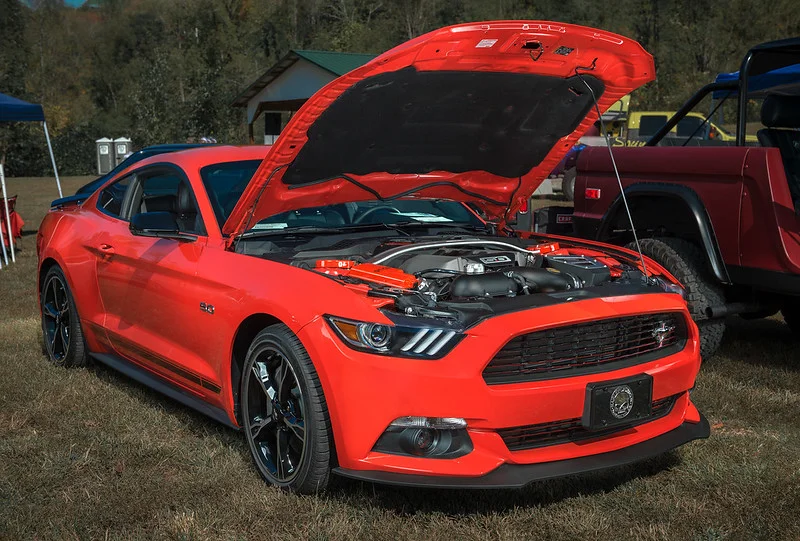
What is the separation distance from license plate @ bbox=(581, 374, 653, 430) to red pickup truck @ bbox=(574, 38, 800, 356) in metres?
2.23

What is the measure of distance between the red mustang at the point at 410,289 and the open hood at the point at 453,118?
0.04 ft

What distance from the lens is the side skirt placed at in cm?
418

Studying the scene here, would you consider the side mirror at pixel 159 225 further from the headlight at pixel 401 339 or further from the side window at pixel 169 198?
the headlight at pixel 401 339

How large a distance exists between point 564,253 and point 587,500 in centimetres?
149

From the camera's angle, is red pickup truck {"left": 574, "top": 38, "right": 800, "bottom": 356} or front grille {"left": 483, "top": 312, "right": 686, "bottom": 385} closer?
front grille {"left": 483, "top": 312, "right": 686, "bottom": 385}

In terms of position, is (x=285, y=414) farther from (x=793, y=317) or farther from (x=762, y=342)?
(x=793, y=317)

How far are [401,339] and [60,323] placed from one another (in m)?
3.51

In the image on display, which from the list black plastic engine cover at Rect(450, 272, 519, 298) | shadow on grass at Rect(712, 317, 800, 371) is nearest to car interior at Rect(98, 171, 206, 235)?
black plastic engine cover at Rect(450, 272, 519, 298)

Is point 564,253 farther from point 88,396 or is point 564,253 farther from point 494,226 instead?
point 88,396

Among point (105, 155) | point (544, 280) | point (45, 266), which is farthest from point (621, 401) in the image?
point (105, 155)

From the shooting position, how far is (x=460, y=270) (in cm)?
411

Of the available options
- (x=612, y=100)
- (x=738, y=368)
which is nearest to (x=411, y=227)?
(x=612, y=100)

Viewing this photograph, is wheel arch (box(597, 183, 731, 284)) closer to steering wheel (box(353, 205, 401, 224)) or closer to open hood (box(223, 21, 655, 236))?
open hood (box(223, 21, 655, 236))

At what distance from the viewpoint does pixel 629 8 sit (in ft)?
208
